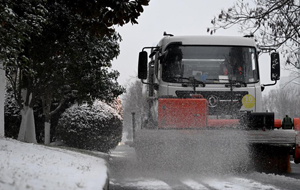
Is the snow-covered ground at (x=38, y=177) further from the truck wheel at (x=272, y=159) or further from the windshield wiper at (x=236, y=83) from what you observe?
the windshield wiper at (x=236, y=83)

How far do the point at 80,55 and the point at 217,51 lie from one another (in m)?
5.45

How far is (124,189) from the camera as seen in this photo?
7.57 m

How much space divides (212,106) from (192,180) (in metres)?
2.23

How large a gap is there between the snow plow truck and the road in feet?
1.08

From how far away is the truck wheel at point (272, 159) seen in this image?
30.9ft

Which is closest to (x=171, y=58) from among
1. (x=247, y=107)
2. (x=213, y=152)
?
(x=247, y=107)

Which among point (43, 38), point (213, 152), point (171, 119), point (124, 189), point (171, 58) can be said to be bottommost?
point (124, 189)

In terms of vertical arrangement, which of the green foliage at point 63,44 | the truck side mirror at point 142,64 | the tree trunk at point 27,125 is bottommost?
the tree trunk at point 27,125

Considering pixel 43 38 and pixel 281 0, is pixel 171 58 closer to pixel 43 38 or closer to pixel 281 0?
pixel 281 0

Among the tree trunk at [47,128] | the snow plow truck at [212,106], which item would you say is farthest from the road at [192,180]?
the tree trunk at [47,128]

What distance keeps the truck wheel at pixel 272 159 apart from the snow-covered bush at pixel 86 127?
9605 mm

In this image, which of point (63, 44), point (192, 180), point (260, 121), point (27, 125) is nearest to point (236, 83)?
point (260, 121)

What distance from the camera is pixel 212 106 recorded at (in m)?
10.0

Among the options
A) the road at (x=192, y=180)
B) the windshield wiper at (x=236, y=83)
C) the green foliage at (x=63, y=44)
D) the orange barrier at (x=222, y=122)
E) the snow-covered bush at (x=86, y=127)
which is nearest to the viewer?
the road at (x=192, y=180)
